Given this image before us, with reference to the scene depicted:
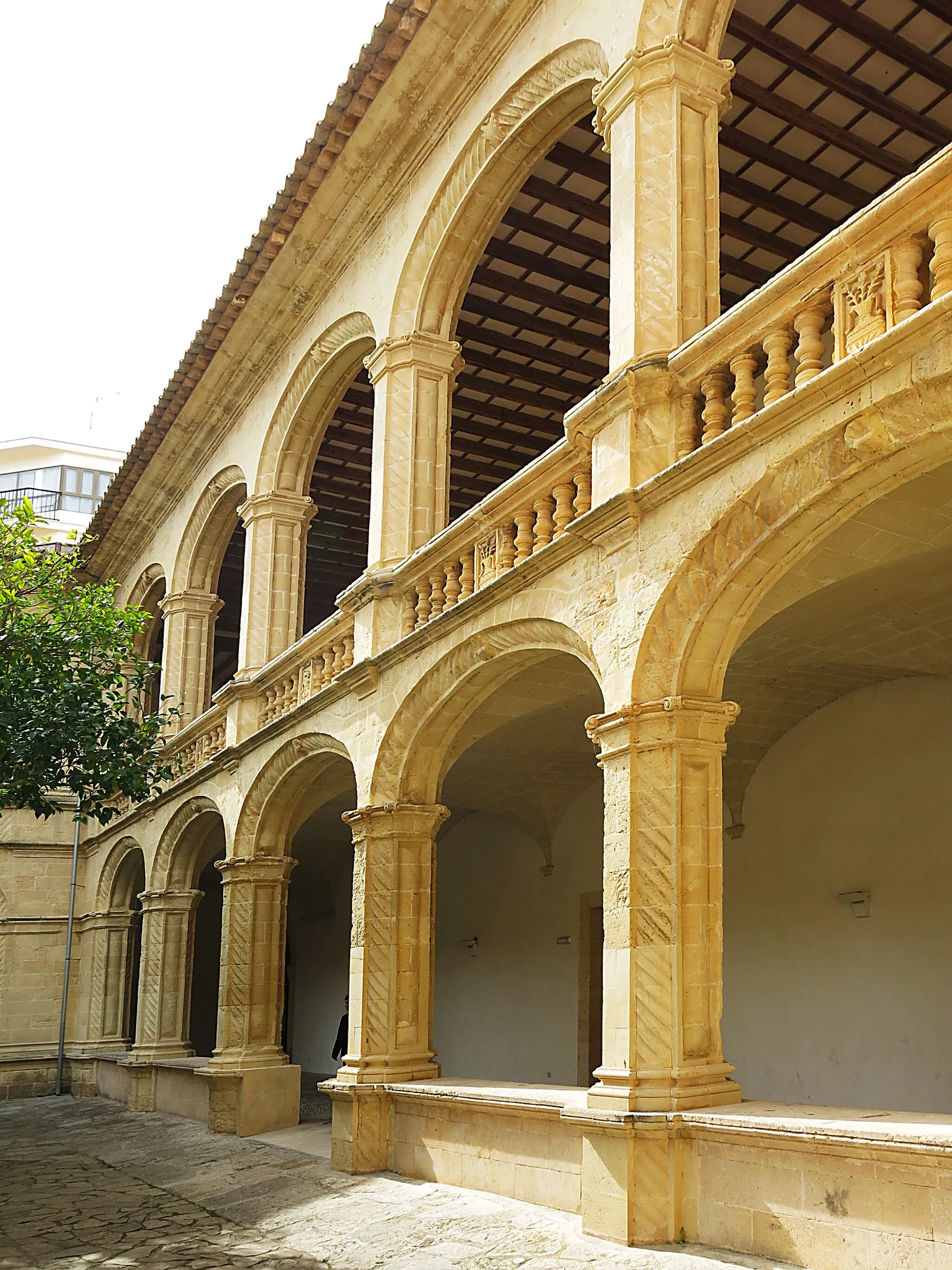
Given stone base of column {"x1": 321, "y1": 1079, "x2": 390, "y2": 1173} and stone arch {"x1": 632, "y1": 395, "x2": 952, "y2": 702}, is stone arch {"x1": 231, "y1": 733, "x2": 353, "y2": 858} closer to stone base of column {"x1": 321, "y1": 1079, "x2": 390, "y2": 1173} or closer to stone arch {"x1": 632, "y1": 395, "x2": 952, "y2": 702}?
stone base of column {"x1": 321, "y1": 1079, "x2": 390, "y2": 1173}

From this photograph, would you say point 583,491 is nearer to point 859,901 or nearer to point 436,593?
point 436,593

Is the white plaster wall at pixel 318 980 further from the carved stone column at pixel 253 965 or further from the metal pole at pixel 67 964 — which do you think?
the carved stone column at pixel 253 965

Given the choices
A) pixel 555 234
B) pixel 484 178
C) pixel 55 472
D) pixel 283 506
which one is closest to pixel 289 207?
pixel 555 234

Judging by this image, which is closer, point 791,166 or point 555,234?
point 791,166

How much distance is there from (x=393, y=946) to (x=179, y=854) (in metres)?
7.35

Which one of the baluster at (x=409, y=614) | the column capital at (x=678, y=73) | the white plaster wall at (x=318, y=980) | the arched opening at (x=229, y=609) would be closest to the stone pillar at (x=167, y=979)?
the arched opening at (x=229, y=609)

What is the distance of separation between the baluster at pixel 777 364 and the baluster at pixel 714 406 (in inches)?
15.2

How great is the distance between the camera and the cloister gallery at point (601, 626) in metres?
6.05

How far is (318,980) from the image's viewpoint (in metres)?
20.6

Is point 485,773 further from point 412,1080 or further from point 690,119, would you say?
point 690,119

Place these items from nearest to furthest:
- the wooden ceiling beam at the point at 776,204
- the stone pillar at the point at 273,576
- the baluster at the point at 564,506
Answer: the baluster at the point at 564,506 < the wooden ceiling beam at the point at 776,204 < the stone pillar at the point at 273,576

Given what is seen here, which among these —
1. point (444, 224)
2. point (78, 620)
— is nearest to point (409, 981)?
point (78, 620)

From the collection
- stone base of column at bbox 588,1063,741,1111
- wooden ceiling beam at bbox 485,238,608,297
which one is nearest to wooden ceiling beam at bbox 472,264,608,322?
wooden ceiling beam at bbox 485,238,608,297

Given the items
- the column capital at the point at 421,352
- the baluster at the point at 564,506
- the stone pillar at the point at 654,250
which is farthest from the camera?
the column capital at the point at 421,352
